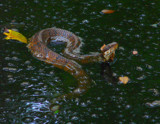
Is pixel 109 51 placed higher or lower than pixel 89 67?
higher

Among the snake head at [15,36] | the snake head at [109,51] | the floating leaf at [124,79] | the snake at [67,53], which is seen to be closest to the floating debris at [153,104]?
the floating leaf at [124,79]

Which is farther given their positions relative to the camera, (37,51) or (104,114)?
(37,51)

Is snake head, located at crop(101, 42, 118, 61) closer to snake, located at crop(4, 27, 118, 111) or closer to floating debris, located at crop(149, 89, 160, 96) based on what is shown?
snake, located at crop(4, 27, 118, 111)

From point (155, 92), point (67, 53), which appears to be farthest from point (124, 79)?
point (67, 53)

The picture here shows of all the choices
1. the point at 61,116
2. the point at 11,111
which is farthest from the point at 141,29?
the point at 11,111

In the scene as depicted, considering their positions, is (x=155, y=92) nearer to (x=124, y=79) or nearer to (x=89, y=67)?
(x=124, y=79)

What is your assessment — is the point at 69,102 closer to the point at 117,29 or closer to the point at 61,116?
the point at 61,116
